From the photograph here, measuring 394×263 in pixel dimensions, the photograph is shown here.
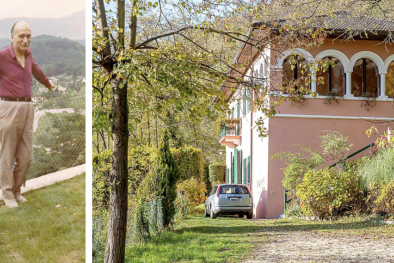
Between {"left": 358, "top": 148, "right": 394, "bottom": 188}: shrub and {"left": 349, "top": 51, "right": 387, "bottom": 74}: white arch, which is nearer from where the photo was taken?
{"left": 358, "top": 148, "right": 394, "bottom": 188}: shrub

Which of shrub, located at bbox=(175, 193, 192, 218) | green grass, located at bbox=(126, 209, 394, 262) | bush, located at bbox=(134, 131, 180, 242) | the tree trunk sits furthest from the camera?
shrub, located at bbox=(175, 193, 192, 218)

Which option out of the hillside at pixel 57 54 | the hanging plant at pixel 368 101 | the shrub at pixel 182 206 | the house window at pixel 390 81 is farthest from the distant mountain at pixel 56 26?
the house window at pixel 390 81

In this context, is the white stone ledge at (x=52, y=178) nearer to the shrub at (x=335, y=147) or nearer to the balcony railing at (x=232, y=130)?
the shrub at (x=335, y=147)

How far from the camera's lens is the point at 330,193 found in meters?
13.3

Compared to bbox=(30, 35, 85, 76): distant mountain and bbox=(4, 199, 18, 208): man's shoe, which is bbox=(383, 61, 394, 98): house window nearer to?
bbox=(30, 35, 85, 76): distant mountain

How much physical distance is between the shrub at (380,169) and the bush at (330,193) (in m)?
0.32

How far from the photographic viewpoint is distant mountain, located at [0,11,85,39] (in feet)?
13.9

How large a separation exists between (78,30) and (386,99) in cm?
1549

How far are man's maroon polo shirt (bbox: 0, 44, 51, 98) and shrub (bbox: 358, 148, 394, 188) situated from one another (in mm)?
10315

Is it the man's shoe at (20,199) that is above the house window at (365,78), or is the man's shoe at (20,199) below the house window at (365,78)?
below

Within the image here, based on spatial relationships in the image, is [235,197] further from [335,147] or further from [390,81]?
[390,81]

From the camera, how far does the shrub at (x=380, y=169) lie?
12344 mm

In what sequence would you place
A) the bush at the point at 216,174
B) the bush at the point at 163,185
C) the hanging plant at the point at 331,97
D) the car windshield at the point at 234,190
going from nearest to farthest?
1. the bush at the point at 163,185
2. the car windshield at the point at 234,190
3. the hanging plant at the point at 331,97
4. the bush at the point at 216,174

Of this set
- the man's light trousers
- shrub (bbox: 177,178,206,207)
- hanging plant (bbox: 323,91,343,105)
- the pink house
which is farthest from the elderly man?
shrub (bbox: 177,178,206,207)
